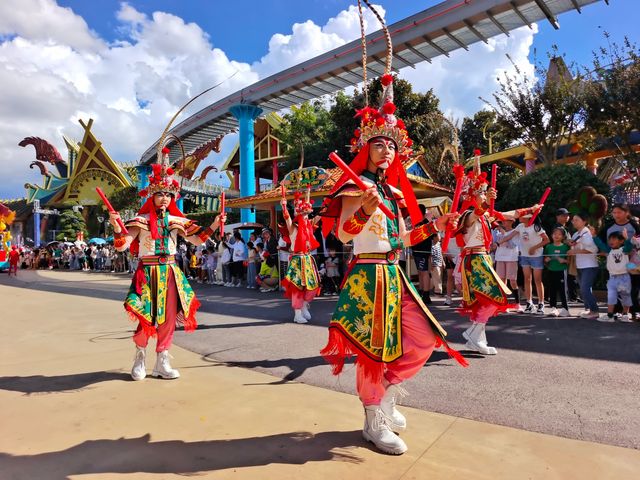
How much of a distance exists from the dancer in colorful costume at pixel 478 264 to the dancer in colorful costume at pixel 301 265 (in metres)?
2.69

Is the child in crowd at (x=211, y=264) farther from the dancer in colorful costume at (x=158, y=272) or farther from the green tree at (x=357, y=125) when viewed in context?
the dancer in colorful costume at (x=158, y=272)

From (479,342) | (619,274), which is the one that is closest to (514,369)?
(479,342)

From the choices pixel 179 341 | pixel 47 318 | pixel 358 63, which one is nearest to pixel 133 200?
pixel 358 63

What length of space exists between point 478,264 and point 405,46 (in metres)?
10.3

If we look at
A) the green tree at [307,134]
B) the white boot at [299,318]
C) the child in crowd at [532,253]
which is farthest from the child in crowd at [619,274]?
the green tree at [307,134]

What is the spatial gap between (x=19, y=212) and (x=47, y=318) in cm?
3837

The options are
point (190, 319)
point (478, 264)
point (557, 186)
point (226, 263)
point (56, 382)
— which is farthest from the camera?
point (226, 263)

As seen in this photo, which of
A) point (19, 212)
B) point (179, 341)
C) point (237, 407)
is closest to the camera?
point (237, 407)

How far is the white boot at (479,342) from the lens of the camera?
496 centimetres

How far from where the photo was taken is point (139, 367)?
438 cm

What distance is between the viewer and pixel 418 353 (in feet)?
9.30

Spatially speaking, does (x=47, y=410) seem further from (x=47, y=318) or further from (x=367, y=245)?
(x=47, y=318)

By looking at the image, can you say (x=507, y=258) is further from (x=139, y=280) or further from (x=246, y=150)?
(x=246, y=150)

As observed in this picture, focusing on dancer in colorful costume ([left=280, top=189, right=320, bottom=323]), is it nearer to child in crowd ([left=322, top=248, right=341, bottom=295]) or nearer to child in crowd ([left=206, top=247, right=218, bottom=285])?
child in crowd ([left=322, top=248, right=341, bottom=295])
